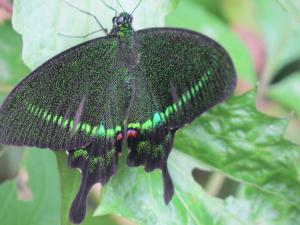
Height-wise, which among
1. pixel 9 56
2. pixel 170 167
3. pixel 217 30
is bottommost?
pixel 170 167

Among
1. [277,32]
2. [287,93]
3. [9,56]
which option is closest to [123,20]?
[9,56]

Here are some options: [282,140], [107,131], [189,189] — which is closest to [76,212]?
[107,131]

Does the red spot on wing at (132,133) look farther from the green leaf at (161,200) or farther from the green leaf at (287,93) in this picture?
the green leaf at (287,93)

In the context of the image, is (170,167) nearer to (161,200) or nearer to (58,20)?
(161,200)

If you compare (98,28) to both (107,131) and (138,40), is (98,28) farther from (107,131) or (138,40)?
(107,131)

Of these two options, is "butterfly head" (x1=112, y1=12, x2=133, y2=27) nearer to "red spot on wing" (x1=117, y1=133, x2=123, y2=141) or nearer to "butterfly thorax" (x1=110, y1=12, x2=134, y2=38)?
"butterfly thorax" (x1=110, y1=12, x2=134, y2=38)

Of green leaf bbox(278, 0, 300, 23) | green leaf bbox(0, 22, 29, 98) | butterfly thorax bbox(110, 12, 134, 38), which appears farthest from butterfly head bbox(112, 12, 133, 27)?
green leaf bbox(0, 22, 29, 98)

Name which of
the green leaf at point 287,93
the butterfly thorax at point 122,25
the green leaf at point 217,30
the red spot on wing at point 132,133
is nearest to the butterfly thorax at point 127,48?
the butterfly thorax at point 122,25

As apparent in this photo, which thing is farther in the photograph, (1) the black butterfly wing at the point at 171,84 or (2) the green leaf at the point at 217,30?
(2) the green leaf at the point at 217,30
